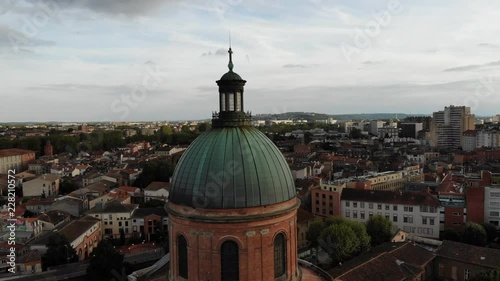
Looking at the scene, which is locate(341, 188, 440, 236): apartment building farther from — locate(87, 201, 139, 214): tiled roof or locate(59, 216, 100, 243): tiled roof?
locate(59, 216, 100, 243): tiled roof

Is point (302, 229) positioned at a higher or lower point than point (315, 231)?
lower

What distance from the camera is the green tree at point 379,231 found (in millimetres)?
48469

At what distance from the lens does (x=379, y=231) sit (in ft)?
160

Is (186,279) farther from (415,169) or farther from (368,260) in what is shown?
(415,169)

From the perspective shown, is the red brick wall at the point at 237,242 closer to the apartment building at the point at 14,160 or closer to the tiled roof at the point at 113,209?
the tiled roof at the point at 113,209

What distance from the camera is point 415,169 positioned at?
89.6 metres

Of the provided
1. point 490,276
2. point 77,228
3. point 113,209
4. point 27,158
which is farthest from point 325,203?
point 27,158

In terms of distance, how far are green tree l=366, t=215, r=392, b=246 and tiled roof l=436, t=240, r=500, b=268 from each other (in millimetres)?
6687

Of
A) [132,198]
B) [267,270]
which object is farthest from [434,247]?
[132,198]

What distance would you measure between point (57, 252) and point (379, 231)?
38707 mm

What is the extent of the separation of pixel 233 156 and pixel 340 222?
3341 cm

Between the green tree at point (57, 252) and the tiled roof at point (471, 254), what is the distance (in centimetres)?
4241

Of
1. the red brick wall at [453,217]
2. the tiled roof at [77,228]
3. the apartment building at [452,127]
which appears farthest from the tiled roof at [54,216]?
the apartment building at [452,127]

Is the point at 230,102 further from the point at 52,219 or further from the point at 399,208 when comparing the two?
the point at 52,219
